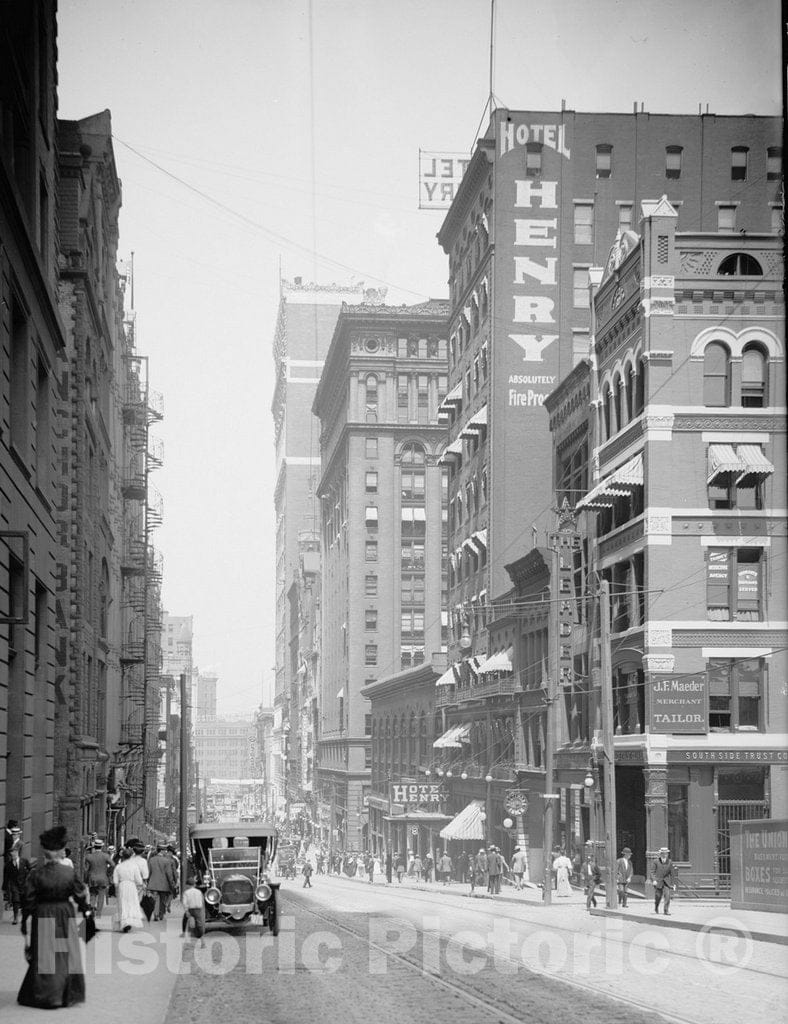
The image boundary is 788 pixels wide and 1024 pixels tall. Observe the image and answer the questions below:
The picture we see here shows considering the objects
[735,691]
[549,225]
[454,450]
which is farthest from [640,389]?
[454,450]

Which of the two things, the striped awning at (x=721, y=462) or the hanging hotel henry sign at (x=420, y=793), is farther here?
the hanging hotel henry sign at (x=420, y=793)

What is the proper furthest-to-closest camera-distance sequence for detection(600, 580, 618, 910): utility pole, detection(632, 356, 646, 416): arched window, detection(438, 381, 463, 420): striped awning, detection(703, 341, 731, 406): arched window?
1. detection(438, 381, 463, 420): striped awning
2. detection(632, 356, 646, 416): arched window
3. detection(703, 341, 731, 406): arched window
4. detection(600, 580, 618, 910): utility pole

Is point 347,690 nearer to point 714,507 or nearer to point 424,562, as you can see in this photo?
point 424,562

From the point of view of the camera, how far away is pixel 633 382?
45.8 m

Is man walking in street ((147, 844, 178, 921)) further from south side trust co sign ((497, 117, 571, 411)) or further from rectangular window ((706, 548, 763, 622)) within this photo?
south side trust co sign ((497, 117, 571, 411))

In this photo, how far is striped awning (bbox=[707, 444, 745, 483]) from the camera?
41719 mm

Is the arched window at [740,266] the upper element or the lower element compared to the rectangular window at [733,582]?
upper

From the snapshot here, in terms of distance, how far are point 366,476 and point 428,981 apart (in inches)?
4017

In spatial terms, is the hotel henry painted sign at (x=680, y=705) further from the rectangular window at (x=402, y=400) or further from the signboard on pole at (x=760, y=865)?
the rectangular window at (x=402, y=400)

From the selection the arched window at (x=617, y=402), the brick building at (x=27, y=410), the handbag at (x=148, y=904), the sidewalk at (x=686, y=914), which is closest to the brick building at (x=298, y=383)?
the arched window at (x=617, y=402)

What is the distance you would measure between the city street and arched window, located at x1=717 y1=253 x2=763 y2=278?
22.7m

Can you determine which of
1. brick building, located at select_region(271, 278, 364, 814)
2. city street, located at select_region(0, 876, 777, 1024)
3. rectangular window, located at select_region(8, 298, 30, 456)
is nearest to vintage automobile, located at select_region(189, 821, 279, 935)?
city street, located at select_region(0, 876, 777, 1024)

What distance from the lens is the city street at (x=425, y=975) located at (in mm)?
15383

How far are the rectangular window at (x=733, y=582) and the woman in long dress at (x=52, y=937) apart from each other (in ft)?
101
